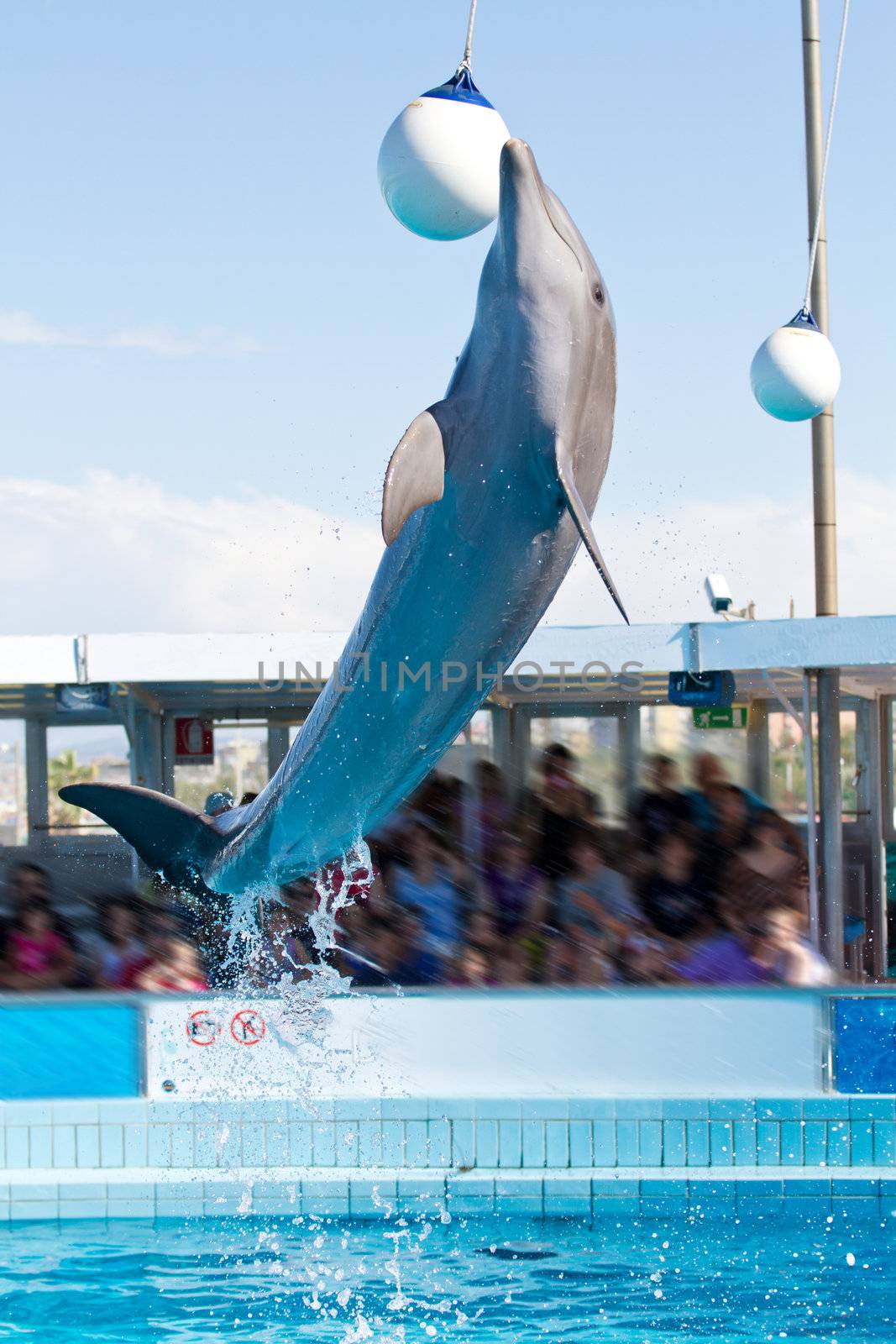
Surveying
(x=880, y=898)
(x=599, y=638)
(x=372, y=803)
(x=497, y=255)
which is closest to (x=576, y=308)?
(x=497, y=255)

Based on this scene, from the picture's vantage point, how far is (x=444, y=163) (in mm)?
3381

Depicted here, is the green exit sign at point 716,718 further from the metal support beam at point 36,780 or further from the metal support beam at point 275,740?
the metal support beam at point 36,780

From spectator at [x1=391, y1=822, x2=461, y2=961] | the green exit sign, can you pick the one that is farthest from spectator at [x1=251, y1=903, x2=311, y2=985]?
the green exit sign

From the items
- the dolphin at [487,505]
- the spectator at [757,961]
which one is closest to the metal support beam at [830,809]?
the spectator at [757,961]

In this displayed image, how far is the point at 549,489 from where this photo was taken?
288 centimetres

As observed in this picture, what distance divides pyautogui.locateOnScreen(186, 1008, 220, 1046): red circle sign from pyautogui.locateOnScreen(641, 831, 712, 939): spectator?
2.41 m

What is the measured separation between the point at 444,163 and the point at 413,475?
41.9 inches

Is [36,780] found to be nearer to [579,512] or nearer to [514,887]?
[514,887]

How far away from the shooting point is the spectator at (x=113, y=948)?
26.0ft

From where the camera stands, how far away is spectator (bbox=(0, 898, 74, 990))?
779cm

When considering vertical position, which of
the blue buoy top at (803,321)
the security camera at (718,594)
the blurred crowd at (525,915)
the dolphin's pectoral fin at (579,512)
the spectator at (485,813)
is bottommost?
the blurred crowd at (525,915)

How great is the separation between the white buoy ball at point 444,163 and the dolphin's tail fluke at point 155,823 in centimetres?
197

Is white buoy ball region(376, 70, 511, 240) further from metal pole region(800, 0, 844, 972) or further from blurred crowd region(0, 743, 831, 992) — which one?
metal pole region(800, 0, 844, 972)

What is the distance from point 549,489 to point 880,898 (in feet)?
24.3
